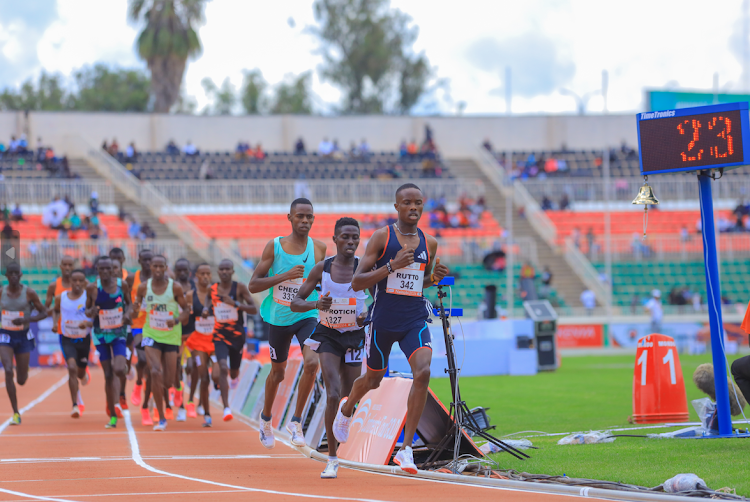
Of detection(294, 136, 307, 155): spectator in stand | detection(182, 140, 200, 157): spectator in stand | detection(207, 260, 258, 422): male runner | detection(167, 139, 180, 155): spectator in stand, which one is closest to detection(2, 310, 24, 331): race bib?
detection(207, 260, 258, 422): male runner

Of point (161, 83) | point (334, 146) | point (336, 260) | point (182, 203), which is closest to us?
point (336, 260)

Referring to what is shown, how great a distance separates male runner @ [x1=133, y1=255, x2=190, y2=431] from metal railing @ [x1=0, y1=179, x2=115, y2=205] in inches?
1049

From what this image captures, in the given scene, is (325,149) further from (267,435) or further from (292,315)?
(267,435)

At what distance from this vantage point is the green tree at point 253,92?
7938cm

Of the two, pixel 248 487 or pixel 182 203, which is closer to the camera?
pixel 248 487

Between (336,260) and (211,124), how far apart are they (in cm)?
4372

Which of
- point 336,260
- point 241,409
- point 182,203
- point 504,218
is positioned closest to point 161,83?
point 182,203

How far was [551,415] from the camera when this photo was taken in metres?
13.7

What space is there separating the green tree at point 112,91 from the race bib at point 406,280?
68007 mm

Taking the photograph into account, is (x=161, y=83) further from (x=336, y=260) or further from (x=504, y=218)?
(x=336, y=260)

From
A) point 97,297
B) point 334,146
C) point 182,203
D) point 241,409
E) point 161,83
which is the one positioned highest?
point 161,83

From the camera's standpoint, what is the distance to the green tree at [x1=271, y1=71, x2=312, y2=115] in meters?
77.1

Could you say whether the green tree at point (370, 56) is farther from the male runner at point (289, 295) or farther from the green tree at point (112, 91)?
the male runner at point (289, 295)

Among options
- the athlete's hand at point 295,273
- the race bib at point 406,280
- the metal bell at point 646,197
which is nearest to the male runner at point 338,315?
the athlete's hand at point 295,273
